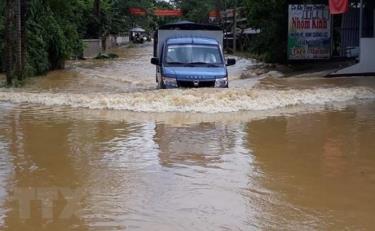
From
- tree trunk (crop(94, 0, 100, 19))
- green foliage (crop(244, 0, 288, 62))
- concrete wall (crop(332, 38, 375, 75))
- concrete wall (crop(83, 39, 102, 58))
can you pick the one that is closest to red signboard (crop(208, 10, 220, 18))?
tree trunk (crop(94, 0, 100, 19))

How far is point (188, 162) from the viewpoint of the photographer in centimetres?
849

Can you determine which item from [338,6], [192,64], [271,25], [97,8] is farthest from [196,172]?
[97,8]

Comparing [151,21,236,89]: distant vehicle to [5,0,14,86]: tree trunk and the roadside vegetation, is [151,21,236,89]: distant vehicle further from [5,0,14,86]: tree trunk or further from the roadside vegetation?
the roadside vegetation

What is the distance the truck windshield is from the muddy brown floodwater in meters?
1.27

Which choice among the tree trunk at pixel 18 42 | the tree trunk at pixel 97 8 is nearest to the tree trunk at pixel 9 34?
the tree trunk at pixel 18 42

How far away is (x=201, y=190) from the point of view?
6.97m

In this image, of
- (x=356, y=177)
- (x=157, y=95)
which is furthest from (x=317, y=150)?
(x=157, y=95)

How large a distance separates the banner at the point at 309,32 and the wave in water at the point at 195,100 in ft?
31.1

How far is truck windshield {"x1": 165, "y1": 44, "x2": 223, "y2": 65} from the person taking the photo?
16109 millimetres

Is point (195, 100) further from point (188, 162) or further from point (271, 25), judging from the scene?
point (271, 25)

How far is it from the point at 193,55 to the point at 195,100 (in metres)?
2.39

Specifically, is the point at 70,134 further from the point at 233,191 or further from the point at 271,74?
the point at 271,74

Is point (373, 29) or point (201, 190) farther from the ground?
point (373, 29)

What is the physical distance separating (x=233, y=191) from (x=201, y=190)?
0.37 meters
